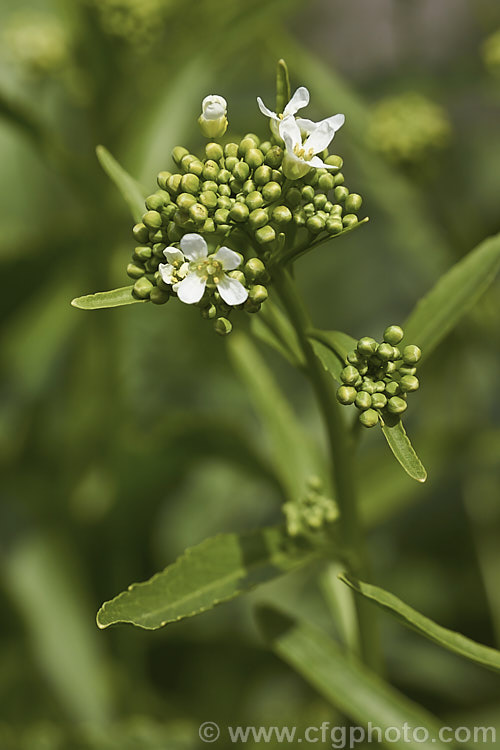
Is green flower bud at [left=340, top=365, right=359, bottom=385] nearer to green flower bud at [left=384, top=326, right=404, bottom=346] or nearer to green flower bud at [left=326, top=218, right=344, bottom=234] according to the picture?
green flower bud at [left=384, top=326, right=404, bottom=346]

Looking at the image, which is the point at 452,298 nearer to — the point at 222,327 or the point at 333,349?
the point at 333,349

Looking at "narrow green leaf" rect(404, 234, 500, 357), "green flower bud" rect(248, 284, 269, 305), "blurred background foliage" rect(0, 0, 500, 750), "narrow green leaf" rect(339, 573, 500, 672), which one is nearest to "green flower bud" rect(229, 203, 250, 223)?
"green flower bud" rect(248, 284, 269, 305)

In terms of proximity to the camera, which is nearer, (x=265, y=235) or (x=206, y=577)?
(x=265, y=235)

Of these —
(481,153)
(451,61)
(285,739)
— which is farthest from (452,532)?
(451,61)

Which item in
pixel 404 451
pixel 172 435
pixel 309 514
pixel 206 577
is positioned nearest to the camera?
pixel 404 451

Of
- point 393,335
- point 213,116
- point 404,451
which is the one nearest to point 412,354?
point 393,335

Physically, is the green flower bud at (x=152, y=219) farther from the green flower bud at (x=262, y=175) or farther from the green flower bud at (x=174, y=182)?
the green flower bud at (x=262, y=175)
